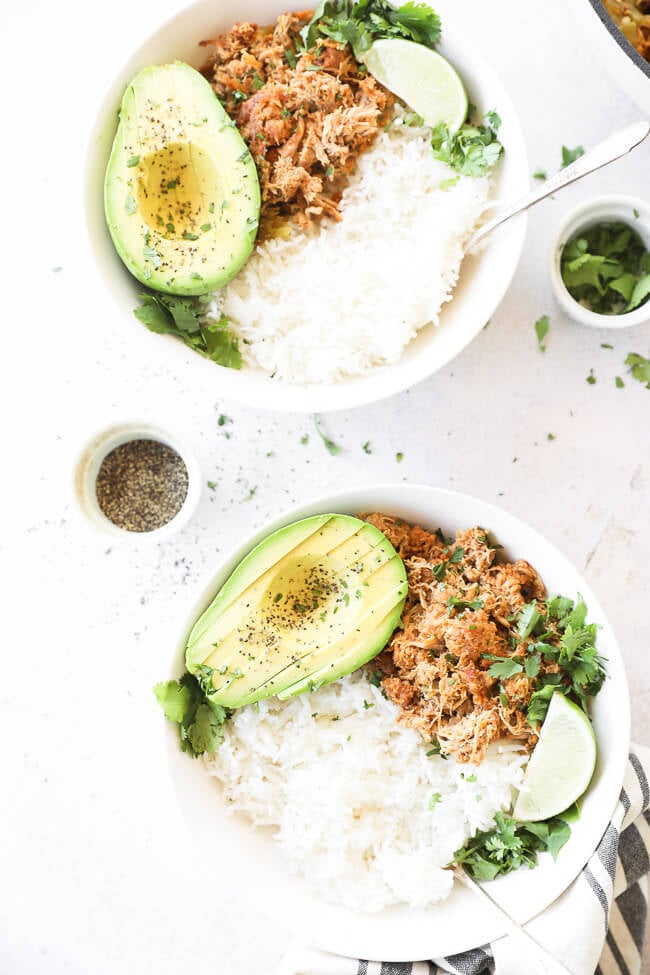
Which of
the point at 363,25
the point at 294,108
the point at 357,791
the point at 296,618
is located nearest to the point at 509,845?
the point at 357,791

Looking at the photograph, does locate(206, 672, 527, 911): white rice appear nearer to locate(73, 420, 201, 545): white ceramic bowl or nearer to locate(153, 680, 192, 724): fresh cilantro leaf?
locate(153, 680, 192, 724): fresh cilantro leaf

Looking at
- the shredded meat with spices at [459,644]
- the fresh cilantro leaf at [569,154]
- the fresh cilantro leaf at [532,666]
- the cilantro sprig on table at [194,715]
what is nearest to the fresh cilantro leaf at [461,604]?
the shredded meat with spices at [459,644]

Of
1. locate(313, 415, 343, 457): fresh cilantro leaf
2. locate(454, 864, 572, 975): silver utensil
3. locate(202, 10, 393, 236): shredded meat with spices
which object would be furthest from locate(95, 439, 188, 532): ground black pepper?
locate(454, 864, 572, 975): silver utensil

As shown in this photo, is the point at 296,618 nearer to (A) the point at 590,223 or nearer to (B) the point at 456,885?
(B) the point at 456,885

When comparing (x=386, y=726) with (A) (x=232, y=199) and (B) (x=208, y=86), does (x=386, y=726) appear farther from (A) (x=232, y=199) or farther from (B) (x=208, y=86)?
(B) (x=208, y=86)

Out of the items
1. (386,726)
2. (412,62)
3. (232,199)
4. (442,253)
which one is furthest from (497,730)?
(412,62)

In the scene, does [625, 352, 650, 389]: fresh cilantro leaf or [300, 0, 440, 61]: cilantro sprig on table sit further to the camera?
[625, 352, 650, 389]: fresh cilantro leaf
